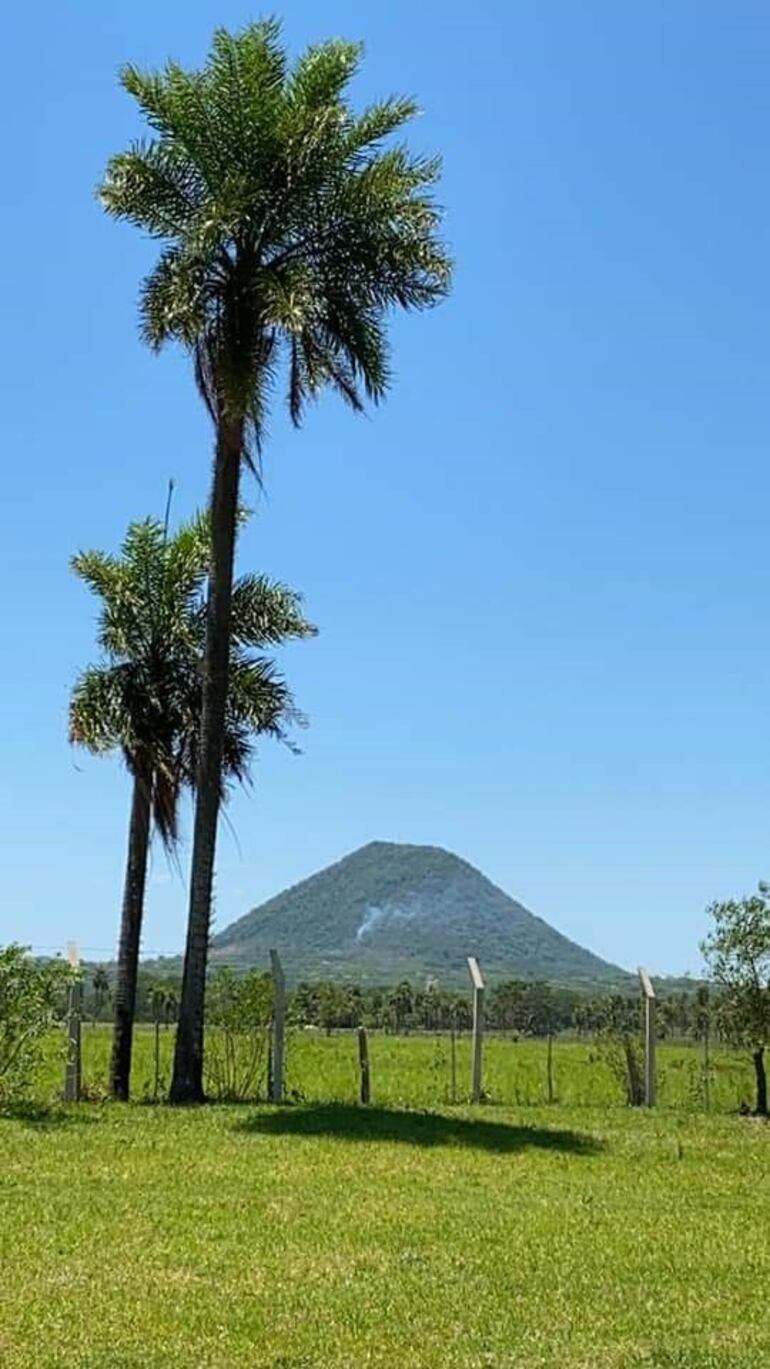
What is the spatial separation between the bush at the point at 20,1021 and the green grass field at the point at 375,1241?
50 centimetres

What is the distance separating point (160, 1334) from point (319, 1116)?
831 cm

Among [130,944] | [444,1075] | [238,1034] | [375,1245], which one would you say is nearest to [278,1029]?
[238,1034]

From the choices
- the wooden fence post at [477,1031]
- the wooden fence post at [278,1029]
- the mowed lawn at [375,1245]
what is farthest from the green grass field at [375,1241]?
the wooden fence post at [477,1031]

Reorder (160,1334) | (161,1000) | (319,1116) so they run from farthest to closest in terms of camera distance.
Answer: (161,1000)
(319,1116)
(160,1334)

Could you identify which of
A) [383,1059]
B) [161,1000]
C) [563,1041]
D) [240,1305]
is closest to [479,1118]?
[161,1000]

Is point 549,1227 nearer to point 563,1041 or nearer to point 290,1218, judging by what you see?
point 290,1218

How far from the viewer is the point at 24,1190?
33.5 ft

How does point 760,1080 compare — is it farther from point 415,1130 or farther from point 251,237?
point 251,237

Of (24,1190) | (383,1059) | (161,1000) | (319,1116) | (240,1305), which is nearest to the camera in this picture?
(240,1305)

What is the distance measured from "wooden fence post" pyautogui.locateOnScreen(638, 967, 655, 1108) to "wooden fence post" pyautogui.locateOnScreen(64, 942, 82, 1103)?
669 cm

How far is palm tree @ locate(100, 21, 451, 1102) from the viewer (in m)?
15.7

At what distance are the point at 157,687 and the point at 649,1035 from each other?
293 inches

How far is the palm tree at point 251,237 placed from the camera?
15688mm

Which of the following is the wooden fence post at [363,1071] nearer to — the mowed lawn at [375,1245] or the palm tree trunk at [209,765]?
the palm tree trunk at [209,765]
